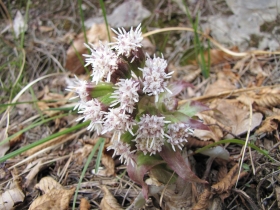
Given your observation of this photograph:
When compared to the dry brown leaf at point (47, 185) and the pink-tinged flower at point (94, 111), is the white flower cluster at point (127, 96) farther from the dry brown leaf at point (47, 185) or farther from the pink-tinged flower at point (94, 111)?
the dry brown leaf at point (47, 185)

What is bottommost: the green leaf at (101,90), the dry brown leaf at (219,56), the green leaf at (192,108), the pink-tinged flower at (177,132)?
the dry brown leaf at (219,56)

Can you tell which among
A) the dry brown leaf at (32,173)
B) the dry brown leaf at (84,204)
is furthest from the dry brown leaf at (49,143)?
the dry brown leaf at (84,204)

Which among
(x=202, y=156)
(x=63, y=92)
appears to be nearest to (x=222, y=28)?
(x=202, y=156)

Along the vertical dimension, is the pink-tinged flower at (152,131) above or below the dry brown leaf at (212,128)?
above

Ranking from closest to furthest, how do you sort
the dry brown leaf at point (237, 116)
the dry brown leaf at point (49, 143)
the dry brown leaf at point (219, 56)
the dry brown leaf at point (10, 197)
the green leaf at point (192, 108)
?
the green leaf at point (192, 108) < the dry brown leaf at point (10, 197) < the dry brown leaf at point (237, 116) < the dry brown leaf at point (49, 143) < the dry brown leaf at point (219, 56)

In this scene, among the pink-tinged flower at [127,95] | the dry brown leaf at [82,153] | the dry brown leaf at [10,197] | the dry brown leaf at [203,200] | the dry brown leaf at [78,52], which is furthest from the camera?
the dry brown leaf at [78,52]

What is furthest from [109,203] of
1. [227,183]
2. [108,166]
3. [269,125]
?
[269,125]

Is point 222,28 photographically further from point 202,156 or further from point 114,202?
point 114,202

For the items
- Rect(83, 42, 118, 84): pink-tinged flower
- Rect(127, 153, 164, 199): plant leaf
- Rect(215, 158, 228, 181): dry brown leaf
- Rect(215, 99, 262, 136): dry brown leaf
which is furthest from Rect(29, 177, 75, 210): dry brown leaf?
Rect(215, 99, 262, 136): dry brown leaf
